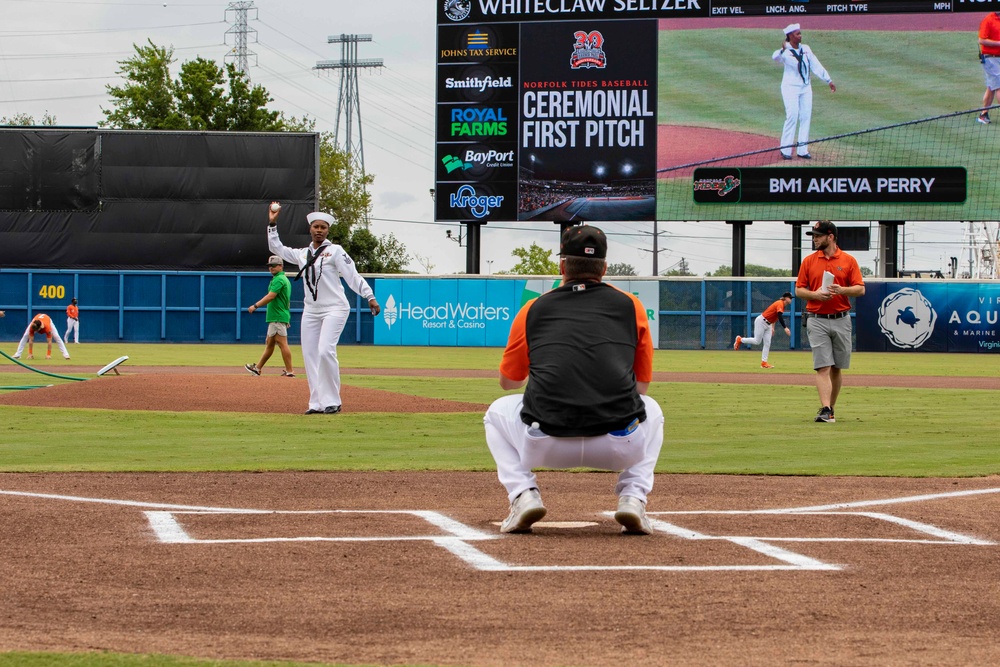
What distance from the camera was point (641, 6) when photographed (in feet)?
120

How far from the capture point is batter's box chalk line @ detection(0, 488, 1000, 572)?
555 cm

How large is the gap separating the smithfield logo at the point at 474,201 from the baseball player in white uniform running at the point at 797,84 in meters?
8.07

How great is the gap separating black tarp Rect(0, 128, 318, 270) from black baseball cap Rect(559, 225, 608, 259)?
37031mm

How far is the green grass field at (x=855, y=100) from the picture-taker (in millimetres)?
36094

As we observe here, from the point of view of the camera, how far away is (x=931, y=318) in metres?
39.2

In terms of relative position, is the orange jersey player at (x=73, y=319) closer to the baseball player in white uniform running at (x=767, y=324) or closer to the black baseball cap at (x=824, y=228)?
the baseball player in white uniform running at (x=767, y=324)

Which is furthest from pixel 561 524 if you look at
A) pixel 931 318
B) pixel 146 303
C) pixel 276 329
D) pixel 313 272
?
pixel 146 303

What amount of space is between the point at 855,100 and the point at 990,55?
3799 mm

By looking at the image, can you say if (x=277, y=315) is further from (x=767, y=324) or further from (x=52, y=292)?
(x=52, y=292)

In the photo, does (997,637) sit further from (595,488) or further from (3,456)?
(3,456)

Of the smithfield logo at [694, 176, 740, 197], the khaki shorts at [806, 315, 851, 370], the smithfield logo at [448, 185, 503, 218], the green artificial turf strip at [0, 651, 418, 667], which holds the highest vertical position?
the smithfield logo at [694, 176, 740, 197]

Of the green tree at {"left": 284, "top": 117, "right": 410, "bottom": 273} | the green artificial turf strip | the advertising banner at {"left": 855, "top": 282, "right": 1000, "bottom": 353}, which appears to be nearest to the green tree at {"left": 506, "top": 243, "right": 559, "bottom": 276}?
the green tree at {"left": 284, "top": 117, "right": 410, "bottom": 273}

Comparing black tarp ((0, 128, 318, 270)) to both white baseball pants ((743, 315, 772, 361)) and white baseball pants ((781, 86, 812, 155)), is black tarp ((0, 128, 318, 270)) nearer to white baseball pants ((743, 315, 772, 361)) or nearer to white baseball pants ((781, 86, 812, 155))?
white baseball pants ((781, 86, 812, 155))

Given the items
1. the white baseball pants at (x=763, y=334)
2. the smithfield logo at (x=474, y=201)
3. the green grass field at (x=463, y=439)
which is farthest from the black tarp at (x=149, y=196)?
the green grass field at (x=463, y=439)
